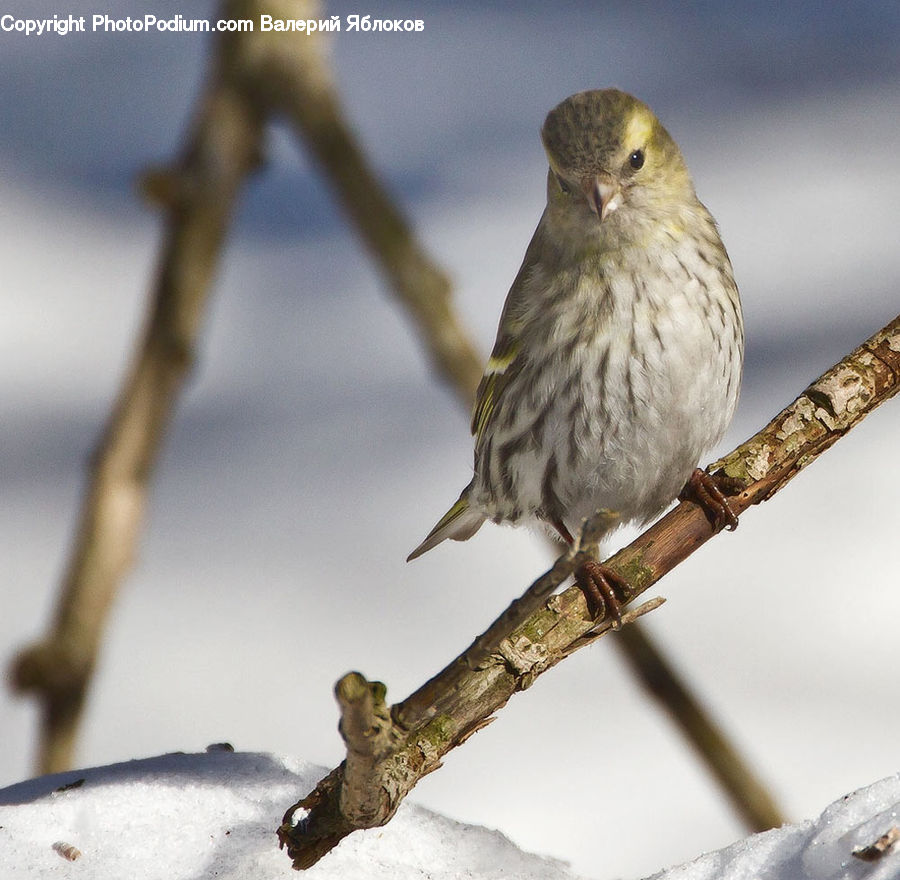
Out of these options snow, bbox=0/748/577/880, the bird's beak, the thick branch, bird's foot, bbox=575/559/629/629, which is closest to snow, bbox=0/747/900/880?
snow, bbox=0/748/577/880

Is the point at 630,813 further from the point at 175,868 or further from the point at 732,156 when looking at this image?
the point at 732,156

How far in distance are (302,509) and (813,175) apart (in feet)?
7.21

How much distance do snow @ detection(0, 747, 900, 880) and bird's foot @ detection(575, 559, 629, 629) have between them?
24 centimetres

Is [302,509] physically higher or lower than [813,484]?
higher

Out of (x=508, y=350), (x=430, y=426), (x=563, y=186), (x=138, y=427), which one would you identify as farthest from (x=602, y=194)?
(x=430, y=426)

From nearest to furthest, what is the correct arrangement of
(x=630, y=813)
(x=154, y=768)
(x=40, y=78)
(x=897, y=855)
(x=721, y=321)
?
(x=897, y=855)
(x=154, y=768)
(x=721, y=321)
(x=630, y=813)
(x=40, y=78)

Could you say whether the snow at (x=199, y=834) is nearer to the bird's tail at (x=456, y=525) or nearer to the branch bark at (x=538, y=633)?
the branch bark at (x=538, y=633)

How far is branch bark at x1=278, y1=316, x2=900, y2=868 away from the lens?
109 cm

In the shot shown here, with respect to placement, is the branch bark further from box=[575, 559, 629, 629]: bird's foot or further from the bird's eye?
the bird's eye

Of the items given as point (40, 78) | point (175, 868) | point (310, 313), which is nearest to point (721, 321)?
point (175, 868)

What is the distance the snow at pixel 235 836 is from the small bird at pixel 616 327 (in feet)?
1.58

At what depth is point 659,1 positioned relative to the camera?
18.9 ft

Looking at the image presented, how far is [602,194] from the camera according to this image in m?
1.63

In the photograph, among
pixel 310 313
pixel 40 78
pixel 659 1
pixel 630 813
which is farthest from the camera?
pixel 659 1
